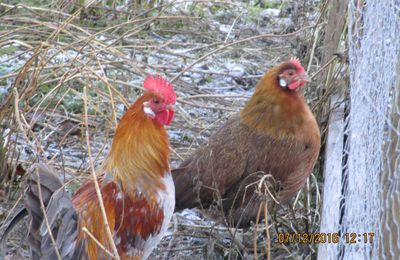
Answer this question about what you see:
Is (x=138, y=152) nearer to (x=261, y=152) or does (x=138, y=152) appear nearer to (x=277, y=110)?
(x=261, y=152)

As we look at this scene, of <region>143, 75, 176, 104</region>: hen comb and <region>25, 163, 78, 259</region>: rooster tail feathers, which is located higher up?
<region>143, 75, 176, 104</region>: hen comb

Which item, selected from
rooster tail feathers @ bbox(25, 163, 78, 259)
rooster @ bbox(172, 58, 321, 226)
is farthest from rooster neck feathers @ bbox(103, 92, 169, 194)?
rooster @ bbox(172, 58, 321, 226)

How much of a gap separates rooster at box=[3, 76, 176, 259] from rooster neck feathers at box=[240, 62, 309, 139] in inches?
33.6

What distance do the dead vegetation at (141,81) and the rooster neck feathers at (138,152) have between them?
113mm

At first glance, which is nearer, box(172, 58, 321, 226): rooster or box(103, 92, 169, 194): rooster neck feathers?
box(103, 92, 169, 194): rooster neck feathers

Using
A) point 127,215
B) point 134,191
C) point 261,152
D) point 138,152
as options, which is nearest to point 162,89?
point 138,152

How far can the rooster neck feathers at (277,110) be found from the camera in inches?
169

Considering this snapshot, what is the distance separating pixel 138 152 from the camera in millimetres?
3580

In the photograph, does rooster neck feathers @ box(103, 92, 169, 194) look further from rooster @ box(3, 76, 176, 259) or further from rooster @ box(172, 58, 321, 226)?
rooster @ box(172, 58, 321, 226)
